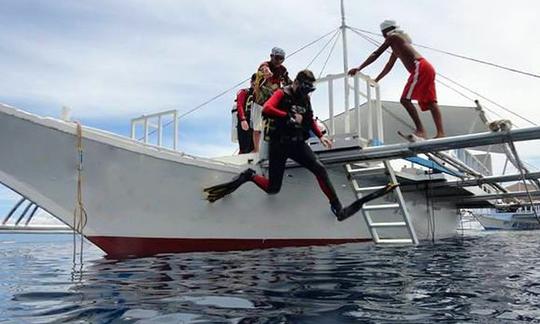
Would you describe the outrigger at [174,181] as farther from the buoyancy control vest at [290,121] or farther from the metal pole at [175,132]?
the buoyancy control vest at [290,121]

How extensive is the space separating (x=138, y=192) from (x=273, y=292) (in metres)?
3.67

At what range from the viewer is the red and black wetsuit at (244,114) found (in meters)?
8.04

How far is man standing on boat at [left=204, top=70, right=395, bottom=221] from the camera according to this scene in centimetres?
611

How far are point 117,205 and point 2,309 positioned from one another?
3676 mm

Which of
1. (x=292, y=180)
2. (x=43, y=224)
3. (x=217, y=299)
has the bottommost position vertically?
(x=217, y=299)

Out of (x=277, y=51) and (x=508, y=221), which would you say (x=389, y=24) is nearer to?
(x=277, y=51)

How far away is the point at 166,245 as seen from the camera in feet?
22.2

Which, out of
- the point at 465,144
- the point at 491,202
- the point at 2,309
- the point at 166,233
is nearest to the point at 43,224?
the point at 166,233

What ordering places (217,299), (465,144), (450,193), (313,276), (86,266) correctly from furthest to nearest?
(450,193)
(465,144)
(86,266)
(313,276)
(217,299)

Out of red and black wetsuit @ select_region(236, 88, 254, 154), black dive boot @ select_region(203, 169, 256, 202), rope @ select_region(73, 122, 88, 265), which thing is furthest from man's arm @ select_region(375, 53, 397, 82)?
rope @ select_region(73, 122, 88, 265)

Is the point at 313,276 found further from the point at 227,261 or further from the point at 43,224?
the point at 43,224

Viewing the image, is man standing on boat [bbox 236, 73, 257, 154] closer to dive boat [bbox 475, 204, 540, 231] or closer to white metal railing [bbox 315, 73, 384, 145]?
white metal railing [bbox 315, 73, 384, 145]

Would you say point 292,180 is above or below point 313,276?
above

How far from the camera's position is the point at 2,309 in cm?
290
